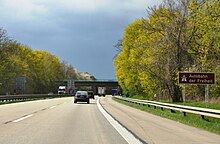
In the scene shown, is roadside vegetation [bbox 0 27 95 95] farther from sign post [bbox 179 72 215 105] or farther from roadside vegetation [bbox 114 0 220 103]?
sign post [bbox 179 72 215 105]

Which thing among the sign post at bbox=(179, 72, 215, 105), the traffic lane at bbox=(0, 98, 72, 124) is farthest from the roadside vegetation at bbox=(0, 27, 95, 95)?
the sign post at bbox=(179, 72, 215, 105)

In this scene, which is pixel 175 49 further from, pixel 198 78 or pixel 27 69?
pixel 27 69

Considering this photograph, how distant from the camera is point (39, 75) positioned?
96625 millimetres

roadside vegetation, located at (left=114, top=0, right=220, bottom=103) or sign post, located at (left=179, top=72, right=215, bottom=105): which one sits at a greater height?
roadside vegetation, located at (left=114, top=0, right=220, bottom=103)

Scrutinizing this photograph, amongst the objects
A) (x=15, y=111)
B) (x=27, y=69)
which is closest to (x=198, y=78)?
(x=15, y=111)

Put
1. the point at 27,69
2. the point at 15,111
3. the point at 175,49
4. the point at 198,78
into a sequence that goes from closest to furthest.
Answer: the point at 198,78, the point at 15,111, the point at 175,49, the point at 27,69

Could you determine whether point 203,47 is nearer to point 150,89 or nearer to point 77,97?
point 150,89

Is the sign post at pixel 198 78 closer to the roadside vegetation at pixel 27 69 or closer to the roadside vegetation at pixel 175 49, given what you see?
the roadside vegetation at pixel 175 49

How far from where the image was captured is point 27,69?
→ 83562 mm

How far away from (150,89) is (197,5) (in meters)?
23.1

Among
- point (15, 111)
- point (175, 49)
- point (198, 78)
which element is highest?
point (175, 49)

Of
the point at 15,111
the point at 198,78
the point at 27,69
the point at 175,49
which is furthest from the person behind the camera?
the point at 27,69

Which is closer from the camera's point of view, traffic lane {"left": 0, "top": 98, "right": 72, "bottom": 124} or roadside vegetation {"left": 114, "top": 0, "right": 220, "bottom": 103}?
traffic lane {"left": 0, "top": 98, "right": 72, "bottom": 124}

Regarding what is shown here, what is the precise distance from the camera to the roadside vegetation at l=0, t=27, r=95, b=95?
220 ft
